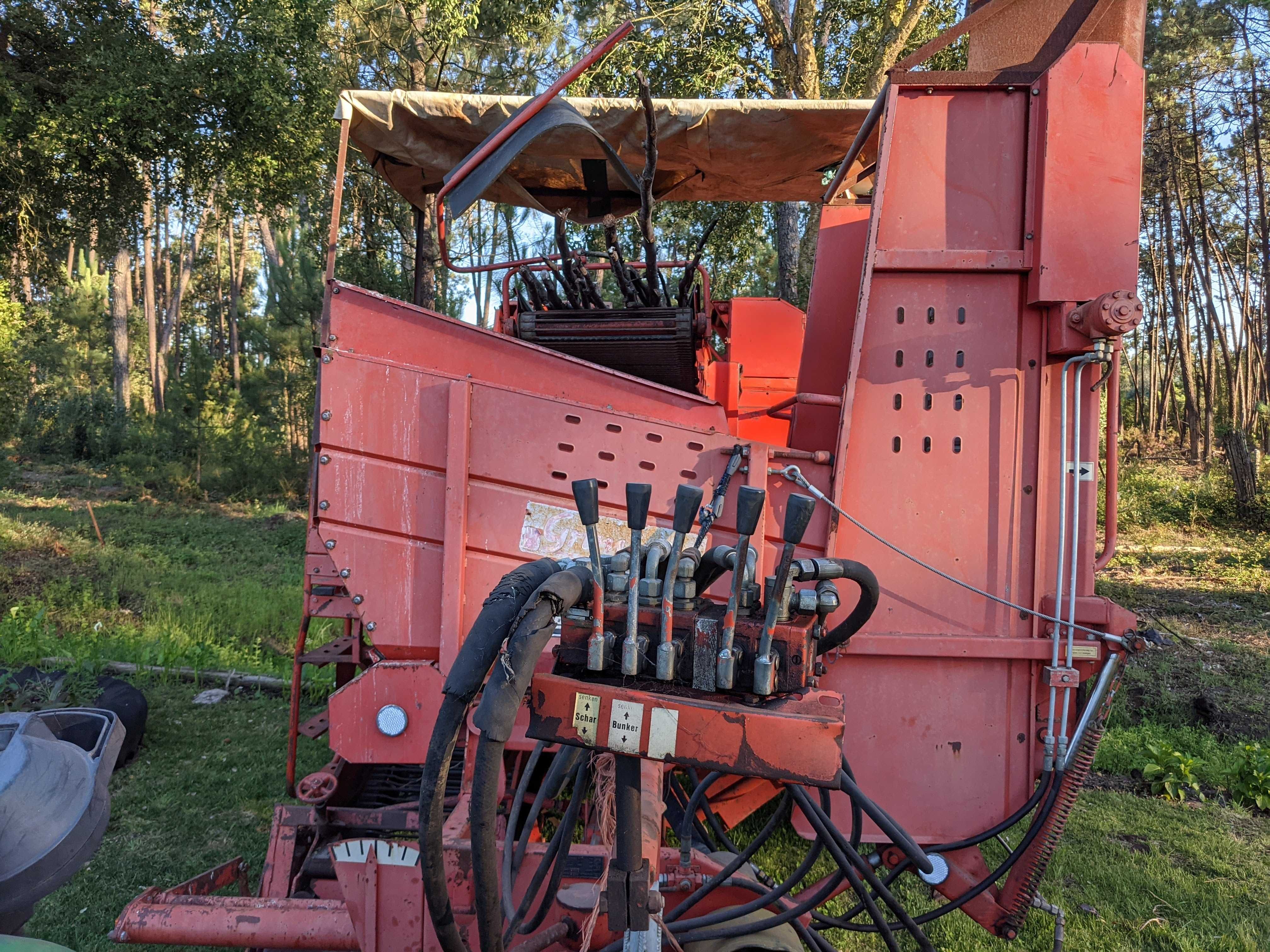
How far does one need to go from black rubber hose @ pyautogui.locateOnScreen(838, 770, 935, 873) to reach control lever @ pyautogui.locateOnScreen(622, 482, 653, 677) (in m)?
0.80

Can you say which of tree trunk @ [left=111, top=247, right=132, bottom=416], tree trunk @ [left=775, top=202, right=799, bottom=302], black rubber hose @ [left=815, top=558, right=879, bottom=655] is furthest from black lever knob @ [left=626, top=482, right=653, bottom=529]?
tree trunk @ [left=111, top=247, right=132, bottom=416]

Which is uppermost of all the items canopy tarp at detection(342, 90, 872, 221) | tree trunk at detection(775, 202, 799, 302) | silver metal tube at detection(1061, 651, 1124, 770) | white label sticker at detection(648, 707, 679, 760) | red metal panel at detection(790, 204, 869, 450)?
tree trunk at detection(775, 202, 799, 302)

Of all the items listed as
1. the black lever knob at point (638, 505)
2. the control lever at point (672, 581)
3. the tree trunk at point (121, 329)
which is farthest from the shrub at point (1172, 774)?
the tree trunk at point (121, 329)

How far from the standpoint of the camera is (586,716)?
5.16ft

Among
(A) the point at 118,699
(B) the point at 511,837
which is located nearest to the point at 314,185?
(A) the point at 118,699

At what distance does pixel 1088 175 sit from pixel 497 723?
8.88 ft

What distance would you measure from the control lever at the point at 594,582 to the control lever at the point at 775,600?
0.30 meters

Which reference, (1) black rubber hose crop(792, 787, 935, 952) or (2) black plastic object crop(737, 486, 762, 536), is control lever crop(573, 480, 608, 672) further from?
(1) black rubber hose crop(792, 787, 935, 952)

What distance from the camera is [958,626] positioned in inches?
113

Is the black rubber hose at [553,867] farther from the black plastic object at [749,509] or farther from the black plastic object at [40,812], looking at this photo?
the black plastic object at [40,812]

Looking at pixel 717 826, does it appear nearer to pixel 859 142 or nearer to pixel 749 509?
pixel 749 509

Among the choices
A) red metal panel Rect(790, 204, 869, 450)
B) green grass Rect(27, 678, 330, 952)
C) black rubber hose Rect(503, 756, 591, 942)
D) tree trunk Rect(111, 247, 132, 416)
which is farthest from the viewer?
tree trunk Rect(111, 247, 132, 416)

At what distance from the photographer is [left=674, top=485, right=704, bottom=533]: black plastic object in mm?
1545

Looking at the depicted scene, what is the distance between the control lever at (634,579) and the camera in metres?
1.56
